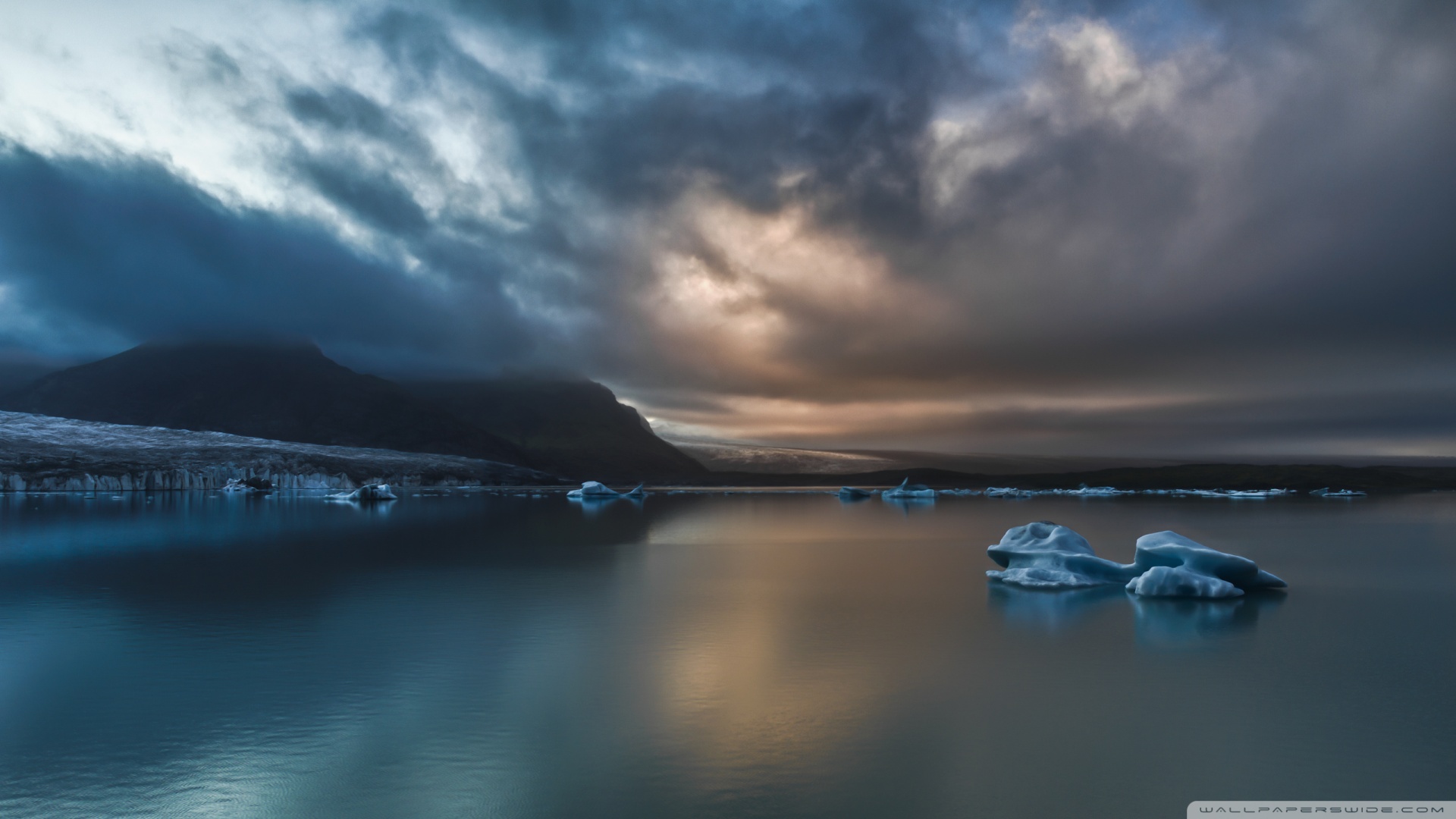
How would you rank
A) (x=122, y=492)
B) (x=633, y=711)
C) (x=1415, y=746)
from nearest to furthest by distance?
(x=1415, y=746) < (x=633, y=711) < (x=122, y=492)

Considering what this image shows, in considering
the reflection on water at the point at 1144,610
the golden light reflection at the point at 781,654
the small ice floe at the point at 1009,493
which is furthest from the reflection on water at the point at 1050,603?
the small ice floe at the point at 1009,493

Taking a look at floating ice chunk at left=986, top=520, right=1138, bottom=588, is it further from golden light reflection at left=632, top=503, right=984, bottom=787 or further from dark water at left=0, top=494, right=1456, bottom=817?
golden light reflection at left=632, top=503, right=984, bottom=787

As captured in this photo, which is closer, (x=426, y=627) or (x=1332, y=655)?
(x=1332, y=655)

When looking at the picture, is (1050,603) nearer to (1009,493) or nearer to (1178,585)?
(1178,585)

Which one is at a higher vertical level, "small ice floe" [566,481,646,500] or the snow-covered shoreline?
the snow-covered shoreline

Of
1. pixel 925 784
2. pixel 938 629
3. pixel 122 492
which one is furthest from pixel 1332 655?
pixel 122 492

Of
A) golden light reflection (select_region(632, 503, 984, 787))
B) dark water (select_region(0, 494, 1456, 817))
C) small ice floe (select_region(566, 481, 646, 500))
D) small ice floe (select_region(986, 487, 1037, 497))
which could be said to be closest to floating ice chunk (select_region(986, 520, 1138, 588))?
dark water (select_region(0, 494, 1456, 817))

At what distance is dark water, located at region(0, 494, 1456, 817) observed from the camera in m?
7.45

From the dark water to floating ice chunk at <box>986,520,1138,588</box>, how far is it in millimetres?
891

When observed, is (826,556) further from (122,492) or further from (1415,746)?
(122,492)

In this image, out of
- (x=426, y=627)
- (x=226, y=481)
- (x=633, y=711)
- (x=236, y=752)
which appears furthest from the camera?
(x=226, y=481)

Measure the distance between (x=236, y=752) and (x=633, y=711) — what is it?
4.19 meters

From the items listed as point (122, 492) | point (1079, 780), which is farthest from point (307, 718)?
point (122, 492)

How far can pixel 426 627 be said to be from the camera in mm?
15031
